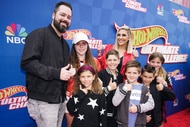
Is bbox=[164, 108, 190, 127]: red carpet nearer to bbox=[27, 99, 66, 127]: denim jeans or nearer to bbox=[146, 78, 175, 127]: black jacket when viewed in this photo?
bbox=[146, 78, 175, 127]: black jacket

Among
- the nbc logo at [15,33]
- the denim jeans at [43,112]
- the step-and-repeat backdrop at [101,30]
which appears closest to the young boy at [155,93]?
the step-and-repeat backdrop at [101,30]

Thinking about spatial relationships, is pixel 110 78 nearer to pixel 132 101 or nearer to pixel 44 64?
pixel 132 101

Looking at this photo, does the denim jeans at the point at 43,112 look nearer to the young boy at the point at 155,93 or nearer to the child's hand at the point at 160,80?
the young boy at the point at 155,93

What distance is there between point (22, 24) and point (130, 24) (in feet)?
6.01

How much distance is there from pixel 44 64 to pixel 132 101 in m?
0.94

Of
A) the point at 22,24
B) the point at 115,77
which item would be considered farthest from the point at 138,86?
the point at 22,24

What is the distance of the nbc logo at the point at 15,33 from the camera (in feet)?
6.19

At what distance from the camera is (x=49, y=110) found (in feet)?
5.24

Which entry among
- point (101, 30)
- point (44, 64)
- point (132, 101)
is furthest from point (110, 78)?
point (101, 30)

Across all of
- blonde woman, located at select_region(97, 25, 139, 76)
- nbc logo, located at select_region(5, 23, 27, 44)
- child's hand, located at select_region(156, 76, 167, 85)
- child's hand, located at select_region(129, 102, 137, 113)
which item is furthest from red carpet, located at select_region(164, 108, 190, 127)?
nbc logo, located at select_region(5, 23, 27, 44)

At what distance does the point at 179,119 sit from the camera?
4.11 meters

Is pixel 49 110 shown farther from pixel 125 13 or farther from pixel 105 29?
pixel 125 13

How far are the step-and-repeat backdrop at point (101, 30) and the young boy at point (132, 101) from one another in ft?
2.97

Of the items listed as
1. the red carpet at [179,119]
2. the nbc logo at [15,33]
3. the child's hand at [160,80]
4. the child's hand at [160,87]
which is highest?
the nbc logo at [15,33]
